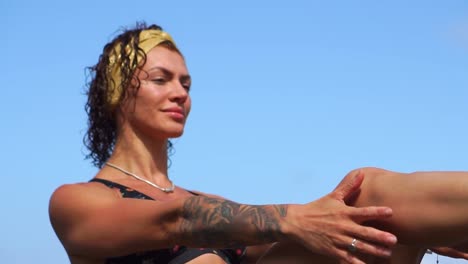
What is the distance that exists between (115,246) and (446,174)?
1713mm

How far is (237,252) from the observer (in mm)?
5215

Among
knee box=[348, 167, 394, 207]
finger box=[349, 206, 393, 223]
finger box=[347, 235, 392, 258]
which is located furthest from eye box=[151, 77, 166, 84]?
finger box=[347, 235, 392, 258]

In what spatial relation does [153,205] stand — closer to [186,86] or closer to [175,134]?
Answer: [175,134]

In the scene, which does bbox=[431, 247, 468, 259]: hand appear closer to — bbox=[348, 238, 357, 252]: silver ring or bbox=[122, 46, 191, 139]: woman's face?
bbox=[348, 238, 357, 252]: silver ring

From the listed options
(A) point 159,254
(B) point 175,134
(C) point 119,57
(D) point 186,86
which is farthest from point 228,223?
(C) point 119,57

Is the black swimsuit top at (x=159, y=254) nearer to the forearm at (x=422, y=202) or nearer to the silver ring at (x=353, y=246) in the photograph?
the forearm at (x=422, y=202)

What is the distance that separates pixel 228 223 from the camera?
13.3 feet

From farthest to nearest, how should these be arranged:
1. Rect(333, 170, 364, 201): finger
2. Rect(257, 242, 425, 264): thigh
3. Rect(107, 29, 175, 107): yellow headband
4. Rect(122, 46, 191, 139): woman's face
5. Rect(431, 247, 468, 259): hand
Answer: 1. Rect(107, 29, 175, 107): yellow headband
2. Rect(122, 46, 191, 139): woman's face
3. Rect(431, 247, 468, 259): hand
4. Rect(257, 242, 425, 264): thigh
5. Rect(333, 170, 364, 201): finger

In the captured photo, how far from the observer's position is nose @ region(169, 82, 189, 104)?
5.27 metres

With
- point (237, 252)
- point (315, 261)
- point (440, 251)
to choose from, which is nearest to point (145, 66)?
point (237, 252)

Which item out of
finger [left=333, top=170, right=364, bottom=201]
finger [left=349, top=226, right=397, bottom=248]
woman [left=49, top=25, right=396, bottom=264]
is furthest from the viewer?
finger [left=333, top=170, right=364, bottom=201]

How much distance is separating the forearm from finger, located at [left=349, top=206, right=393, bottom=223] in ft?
0.35

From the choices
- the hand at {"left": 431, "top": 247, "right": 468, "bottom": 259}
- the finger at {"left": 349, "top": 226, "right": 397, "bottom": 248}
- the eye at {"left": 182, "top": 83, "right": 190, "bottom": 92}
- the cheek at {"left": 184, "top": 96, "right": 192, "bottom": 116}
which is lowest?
the finger at {"left": 349, "top": 226, "right": 397, "bottom": 248}

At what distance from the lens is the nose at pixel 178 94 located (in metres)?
5.27
